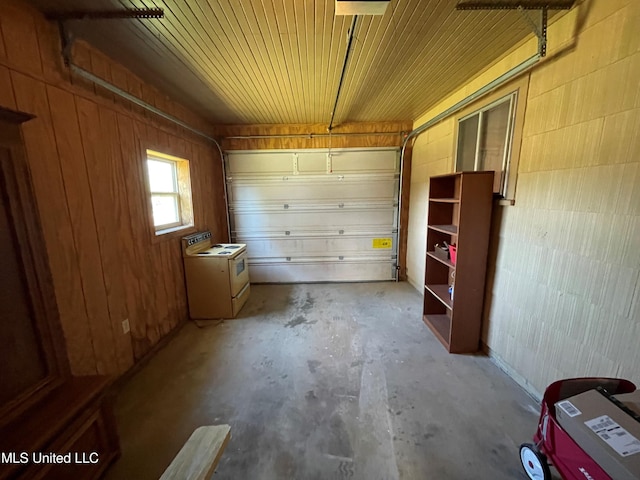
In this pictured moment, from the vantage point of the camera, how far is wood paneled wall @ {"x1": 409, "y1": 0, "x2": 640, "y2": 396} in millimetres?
1242

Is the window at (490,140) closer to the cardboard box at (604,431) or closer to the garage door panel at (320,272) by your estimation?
the cardboard box at (604,431)

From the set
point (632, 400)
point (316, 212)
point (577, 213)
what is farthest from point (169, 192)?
point (632, 400)

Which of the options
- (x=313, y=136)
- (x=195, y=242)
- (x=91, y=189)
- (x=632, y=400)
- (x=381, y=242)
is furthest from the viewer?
(x=381, y=242)

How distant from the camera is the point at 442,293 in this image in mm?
2617

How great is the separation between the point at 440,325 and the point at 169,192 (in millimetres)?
3367

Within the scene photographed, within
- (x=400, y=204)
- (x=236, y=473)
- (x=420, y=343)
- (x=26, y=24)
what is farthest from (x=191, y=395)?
(x=400, y=204)

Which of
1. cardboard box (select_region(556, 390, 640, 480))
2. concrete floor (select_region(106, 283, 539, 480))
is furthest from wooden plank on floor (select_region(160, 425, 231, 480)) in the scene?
cardboard box (select_region(556, 390, 640, 480))

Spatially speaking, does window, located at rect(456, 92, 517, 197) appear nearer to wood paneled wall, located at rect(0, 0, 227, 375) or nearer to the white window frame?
the white window frame

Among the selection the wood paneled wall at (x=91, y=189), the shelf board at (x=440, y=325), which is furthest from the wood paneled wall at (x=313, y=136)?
the shelf board at (x=440, y=325)

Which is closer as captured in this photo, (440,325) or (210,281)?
(440,325)

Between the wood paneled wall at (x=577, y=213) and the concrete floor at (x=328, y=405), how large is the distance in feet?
1.70

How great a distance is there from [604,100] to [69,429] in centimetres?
299

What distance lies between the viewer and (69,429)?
1.10 metres

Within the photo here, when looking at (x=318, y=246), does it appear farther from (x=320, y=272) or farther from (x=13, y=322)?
(x=13, y=322)
